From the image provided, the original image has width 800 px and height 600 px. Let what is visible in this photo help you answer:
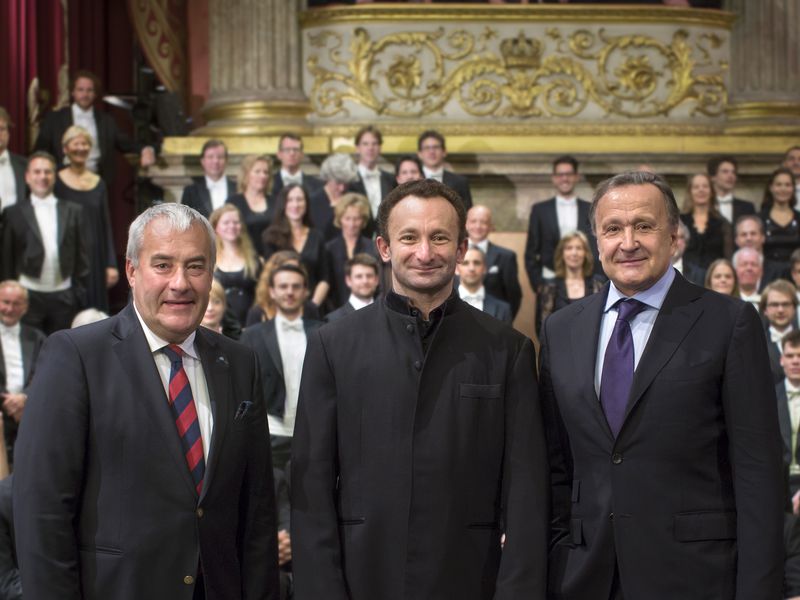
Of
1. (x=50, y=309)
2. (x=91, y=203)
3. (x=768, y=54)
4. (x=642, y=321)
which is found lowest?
(x=50, y=309)

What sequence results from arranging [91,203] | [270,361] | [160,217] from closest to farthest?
[160,217], [270,361], [91,203]

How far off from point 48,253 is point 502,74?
4.29 meters

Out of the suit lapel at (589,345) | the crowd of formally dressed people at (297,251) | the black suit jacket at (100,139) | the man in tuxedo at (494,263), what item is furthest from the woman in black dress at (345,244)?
the suit lapel at (589,345)

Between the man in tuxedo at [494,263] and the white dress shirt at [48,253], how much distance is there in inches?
94.2

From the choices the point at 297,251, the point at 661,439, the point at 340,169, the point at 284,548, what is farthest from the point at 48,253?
the point at 661,439

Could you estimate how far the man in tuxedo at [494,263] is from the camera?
8.21 meters

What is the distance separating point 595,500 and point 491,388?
1.17ft

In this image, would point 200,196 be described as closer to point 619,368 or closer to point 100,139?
point 100,139

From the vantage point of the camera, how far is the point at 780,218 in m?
8.95

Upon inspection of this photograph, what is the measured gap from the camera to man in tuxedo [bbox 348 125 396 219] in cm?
884

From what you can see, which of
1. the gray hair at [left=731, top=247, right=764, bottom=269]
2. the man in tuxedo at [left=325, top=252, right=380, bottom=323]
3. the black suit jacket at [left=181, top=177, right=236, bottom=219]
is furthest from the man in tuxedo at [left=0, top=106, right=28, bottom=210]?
the gray hair at [left=731, top=247, right=764, bottom=269]

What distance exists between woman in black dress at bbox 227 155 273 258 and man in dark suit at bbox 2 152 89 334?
0.97m

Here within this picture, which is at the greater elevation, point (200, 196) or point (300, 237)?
point (200, 196)

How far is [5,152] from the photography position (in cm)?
830
